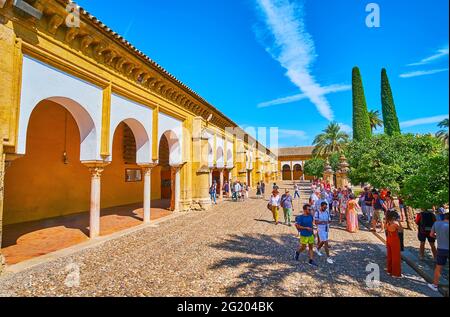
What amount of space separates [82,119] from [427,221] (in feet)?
31.2

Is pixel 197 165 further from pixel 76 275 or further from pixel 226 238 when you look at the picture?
pixel 76 275

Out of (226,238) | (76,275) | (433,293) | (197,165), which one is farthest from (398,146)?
(76,275)

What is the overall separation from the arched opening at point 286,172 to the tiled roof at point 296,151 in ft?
11.2

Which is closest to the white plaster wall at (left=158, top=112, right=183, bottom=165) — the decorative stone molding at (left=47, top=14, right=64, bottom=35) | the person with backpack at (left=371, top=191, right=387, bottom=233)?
the decorative stone molding at (left=47, top=14, right=64, bottom=35)

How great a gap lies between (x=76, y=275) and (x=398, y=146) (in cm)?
1152

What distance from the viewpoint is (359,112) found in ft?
93.6

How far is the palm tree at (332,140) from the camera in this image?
33.8m

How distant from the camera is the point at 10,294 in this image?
4.23 m

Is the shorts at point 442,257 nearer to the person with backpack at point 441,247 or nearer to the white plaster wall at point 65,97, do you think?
the person with backpack at point 441,247

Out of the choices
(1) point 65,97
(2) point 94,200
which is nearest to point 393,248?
(2) point 94,200

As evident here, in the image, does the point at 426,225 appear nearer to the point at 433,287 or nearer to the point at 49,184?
the point at 433,287

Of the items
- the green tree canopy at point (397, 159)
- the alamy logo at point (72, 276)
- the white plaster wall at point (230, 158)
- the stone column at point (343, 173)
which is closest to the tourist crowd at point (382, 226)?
the green tree canopy at point (397, 159)

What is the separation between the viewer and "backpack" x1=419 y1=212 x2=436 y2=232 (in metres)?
5.75

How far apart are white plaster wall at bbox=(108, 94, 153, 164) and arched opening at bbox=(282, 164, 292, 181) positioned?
193ft
